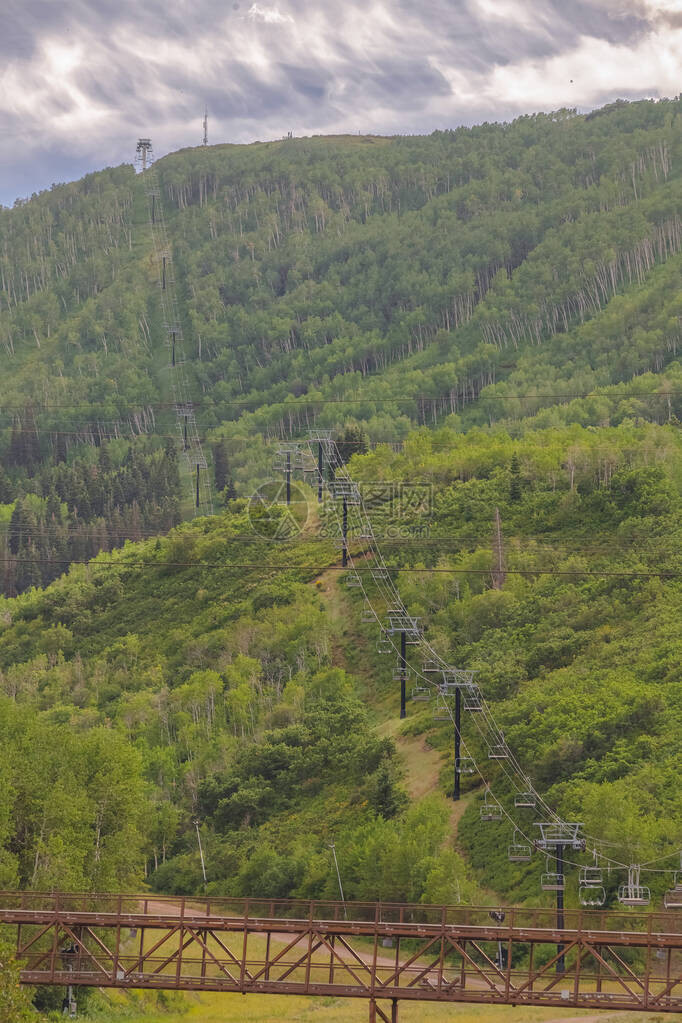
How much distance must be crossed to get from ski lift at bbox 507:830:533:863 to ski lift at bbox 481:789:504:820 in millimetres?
1894

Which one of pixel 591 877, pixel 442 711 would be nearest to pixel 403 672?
pixel 442 711

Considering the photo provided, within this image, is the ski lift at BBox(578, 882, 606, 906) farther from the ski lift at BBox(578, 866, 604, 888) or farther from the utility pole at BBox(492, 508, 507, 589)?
the utility pole at BBox(492, 508, 507, 589)

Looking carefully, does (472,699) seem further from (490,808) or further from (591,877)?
(591,877)

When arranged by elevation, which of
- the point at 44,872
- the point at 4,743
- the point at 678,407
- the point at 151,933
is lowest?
the point at 151,933

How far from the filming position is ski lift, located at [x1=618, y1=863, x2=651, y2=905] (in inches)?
2625

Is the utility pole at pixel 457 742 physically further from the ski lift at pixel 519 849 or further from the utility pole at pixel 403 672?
the utility pole at pixel 403 672

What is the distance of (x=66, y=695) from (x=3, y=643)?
2500 centimetres

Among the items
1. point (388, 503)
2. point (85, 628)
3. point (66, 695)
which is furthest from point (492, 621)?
point (85, 628)

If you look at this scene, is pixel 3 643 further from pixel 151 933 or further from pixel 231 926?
pixel 231 926

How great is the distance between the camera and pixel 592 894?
74.4 meters

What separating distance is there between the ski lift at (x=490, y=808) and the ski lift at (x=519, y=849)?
1.89 meters

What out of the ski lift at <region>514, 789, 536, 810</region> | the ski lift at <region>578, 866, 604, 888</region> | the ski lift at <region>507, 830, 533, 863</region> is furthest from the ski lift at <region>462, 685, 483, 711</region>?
the ski lift at <region>578, 866, 604, 888</region>

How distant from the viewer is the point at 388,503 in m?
142

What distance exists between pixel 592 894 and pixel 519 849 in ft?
23.3
